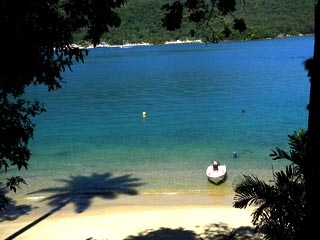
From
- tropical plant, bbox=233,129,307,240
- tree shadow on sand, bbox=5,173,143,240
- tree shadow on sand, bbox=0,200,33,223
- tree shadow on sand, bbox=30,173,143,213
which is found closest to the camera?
tropical plant, bbox=233,129,307,240

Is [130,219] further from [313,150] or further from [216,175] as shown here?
[313,150]

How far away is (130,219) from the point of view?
16.6 metres

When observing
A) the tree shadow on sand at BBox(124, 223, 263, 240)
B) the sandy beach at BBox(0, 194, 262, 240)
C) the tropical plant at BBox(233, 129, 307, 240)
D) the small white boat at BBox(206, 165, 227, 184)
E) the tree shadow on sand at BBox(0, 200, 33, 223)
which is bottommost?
the tree shadow on sand at BBox(0, 200, 33, 223)

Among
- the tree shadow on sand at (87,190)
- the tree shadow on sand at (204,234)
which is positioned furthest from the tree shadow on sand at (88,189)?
the tree shadow on sand at (204,234)

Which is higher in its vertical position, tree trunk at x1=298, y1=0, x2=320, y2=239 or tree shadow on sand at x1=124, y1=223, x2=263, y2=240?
tree trunk at x1=298, y1=0, x2=320, y2=239

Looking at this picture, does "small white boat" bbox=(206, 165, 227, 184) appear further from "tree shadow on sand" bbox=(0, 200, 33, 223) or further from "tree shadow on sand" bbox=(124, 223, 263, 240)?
"tree shadow on sand" bbox=(0, 200, 33, 223)

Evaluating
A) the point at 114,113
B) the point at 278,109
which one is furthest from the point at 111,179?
the point at 278,109

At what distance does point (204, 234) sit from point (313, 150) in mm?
9979

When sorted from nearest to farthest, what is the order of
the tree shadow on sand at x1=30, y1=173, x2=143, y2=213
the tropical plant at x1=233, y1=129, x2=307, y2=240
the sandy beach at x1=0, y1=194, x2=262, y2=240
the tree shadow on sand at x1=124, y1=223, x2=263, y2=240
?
the tropical plant at x1=233, y1=129, x2=307, y2=240, the tree shadow on sand at x1=124, y1=223, x2=263, y2=240, the sandy beach at x1=0, y1=194, x2=262, y2=240, the tree shadow on sand at x1=30, y1=173, x2=143, y2=213

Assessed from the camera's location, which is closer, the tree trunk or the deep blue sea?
the tree trunk

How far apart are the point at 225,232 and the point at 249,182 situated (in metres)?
8.59

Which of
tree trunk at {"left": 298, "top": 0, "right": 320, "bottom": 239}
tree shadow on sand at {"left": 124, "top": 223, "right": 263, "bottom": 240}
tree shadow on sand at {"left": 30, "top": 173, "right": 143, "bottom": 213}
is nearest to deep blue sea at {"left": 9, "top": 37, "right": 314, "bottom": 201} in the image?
tree shadow on sand at {"left": 30, "top": 173, "right": 143, "bottom": 213}

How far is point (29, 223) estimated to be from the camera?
55.6 ft

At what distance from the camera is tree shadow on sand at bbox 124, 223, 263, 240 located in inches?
551
